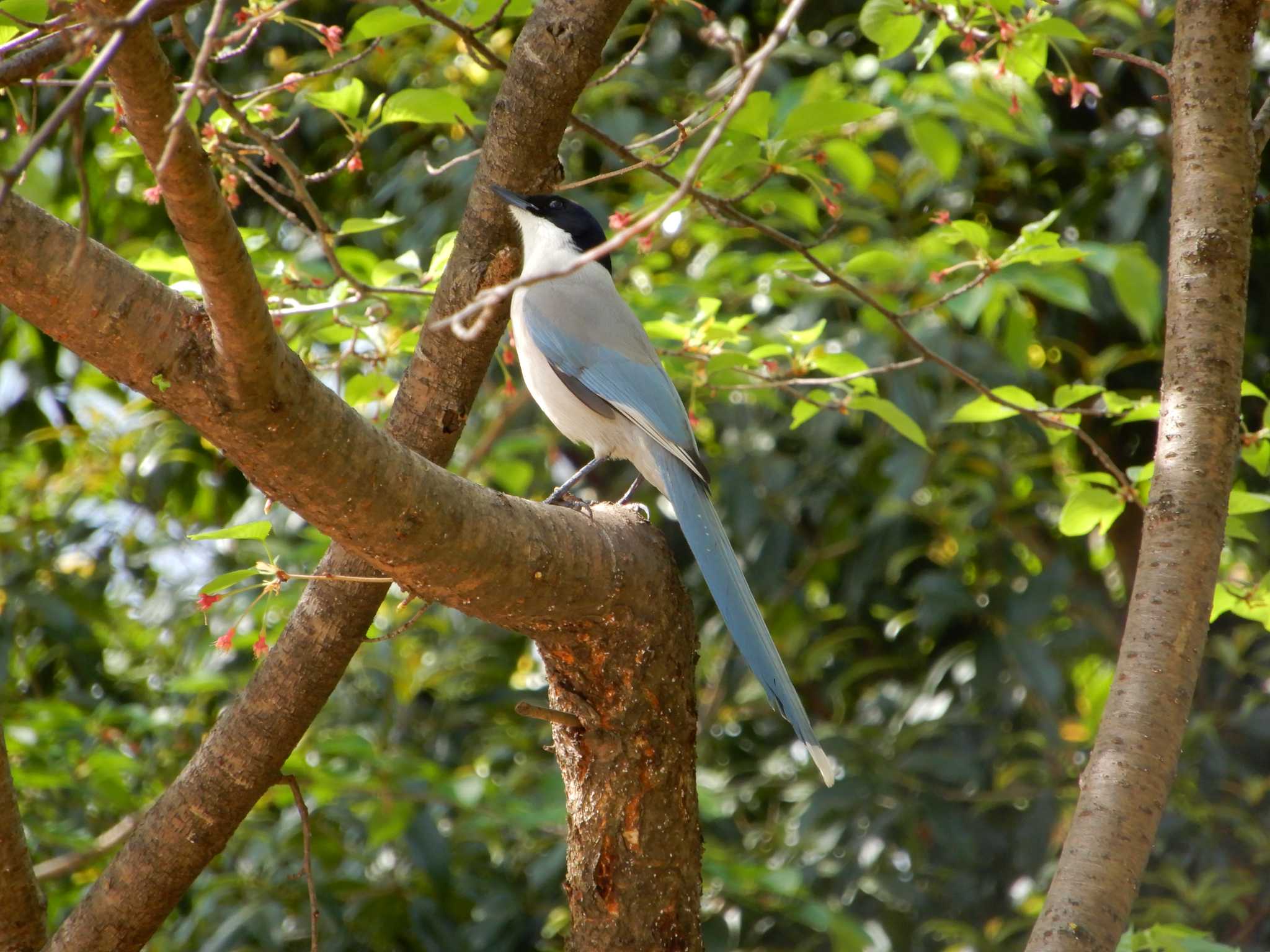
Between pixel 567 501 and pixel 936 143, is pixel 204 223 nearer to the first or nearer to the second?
pixel 567 501

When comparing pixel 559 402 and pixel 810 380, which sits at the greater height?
pixel 810 380

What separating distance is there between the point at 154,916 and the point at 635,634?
1.01 metres

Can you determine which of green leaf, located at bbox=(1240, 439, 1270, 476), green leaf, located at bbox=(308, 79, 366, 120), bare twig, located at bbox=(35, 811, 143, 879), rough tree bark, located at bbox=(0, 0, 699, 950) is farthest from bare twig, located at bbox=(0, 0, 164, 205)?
bare twig, located at bbox=(35, 811, 143, 879)

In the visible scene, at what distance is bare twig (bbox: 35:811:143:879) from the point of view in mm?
3643

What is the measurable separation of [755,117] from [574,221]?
139 cm

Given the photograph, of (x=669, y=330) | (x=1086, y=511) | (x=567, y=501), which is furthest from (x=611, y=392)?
(x=1086, y=511)

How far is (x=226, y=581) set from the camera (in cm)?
209

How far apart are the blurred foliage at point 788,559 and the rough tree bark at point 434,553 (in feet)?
2.18

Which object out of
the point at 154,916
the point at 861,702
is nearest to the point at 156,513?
the point at 861,702

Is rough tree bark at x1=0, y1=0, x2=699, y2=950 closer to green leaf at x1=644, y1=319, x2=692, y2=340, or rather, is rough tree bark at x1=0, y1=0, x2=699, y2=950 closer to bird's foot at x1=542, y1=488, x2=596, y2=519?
bird's foot at x1=542, y1=488, x2=596, y2=519

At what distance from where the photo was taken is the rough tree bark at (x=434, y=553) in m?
1.57

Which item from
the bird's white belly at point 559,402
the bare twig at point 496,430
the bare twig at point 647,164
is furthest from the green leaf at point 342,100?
the bare twig at point 496,430

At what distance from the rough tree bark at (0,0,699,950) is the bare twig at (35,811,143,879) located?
4.94 feet

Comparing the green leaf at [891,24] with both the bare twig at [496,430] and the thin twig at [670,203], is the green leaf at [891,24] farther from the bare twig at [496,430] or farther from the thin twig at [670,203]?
the bare twig at [496,430]
